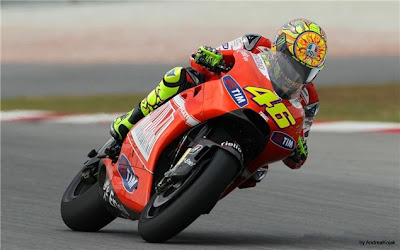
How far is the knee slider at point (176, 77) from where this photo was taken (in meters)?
5.69

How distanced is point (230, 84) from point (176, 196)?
664mm

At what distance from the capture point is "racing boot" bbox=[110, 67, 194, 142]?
5707 millimetres

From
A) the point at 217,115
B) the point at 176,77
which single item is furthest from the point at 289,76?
the point at 176,77

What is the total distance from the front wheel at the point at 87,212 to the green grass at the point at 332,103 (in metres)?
6.99

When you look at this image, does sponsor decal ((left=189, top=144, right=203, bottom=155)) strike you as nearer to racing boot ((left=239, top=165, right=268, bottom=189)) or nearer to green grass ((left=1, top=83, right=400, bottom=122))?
racing boot ((left=239, top=165, right=268, bottom=189))

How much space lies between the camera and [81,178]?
626 cm

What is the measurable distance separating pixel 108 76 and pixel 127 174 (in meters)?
13.9

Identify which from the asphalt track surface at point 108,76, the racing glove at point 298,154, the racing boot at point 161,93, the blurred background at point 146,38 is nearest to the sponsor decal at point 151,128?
the racing boot at point 161,93

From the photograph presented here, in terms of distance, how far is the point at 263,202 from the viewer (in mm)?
7195

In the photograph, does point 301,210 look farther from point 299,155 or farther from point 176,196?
point 176,196

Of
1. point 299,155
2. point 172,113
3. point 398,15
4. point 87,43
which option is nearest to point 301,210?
point 299,155

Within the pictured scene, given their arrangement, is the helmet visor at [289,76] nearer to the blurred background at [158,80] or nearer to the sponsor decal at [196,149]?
the sponsor decal at [196,149]

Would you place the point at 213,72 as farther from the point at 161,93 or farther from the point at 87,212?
the point at 87,212

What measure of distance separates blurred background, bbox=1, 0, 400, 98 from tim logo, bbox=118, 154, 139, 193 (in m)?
10.8
